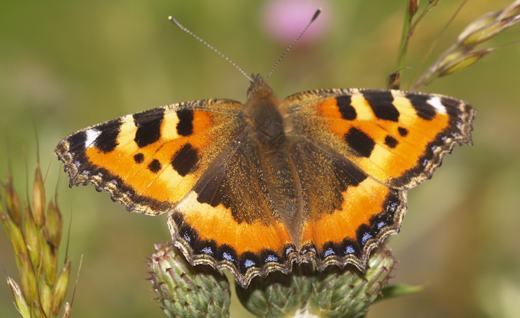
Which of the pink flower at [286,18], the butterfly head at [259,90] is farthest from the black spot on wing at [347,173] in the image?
the pink flower at [286,18]

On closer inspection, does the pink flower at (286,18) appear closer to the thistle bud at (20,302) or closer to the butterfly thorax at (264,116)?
the butterfly thorax at (264,116)

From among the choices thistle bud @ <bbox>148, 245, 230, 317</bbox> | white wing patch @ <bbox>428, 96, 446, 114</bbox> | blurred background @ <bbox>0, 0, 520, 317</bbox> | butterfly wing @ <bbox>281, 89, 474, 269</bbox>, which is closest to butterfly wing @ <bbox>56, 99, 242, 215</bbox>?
thistle bud @ <bbox>148, 245, 230, 317</bbox>

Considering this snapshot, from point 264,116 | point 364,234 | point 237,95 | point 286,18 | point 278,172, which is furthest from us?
point 286,18

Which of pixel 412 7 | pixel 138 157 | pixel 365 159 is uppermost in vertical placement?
pixel 412 7

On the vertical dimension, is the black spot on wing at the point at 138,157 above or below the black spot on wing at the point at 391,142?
below

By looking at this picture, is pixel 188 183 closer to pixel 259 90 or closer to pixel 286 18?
pixel 259 90

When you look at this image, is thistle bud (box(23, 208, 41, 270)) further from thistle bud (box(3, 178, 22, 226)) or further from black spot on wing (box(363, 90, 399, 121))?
black spot on wing (box(363, 90, 399, 121))

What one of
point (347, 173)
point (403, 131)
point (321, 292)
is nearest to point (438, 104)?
point (403, 131)

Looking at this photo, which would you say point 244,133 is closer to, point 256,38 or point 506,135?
point 506,135
